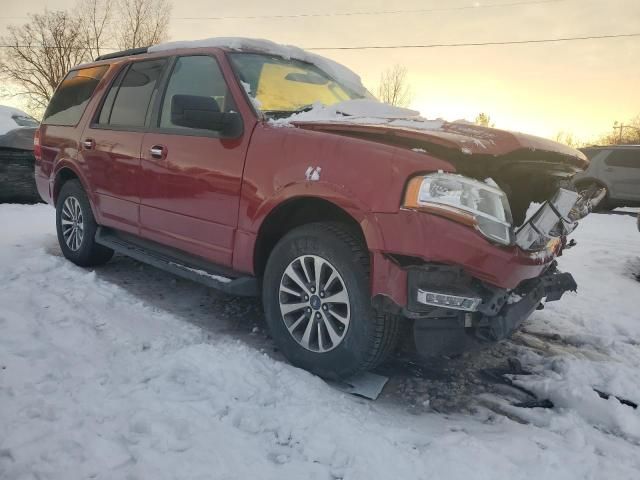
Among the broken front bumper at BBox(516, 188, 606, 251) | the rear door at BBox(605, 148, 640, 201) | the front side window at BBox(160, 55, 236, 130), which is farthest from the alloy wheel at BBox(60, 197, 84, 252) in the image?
the rear door at BBox(605, 148, 640, 201)

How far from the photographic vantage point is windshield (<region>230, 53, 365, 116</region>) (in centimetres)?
318

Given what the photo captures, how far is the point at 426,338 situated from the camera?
241 centimetres

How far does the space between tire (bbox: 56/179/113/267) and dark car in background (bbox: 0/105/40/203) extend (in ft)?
12.8

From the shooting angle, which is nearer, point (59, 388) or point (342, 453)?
point (342, 453)

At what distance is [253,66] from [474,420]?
2.68 metres

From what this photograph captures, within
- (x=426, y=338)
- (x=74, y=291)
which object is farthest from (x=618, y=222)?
(x=74, y=291)

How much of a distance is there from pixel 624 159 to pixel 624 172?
1.06 ft

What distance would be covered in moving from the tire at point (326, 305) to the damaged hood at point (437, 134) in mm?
561

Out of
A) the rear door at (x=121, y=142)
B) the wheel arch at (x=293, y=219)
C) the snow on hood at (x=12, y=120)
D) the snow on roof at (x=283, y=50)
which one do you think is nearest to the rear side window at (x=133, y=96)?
the rear door at (x=121, y=142)

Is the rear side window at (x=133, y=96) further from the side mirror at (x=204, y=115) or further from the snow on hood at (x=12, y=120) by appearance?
the snow on hood at (x=12, y=120)

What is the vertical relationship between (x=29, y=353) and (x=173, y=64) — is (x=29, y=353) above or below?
below

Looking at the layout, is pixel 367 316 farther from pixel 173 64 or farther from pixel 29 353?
pixel 173 64

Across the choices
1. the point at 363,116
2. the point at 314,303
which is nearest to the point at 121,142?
the point at 363,116

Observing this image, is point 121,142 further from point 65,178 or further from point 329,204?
point 329,204
